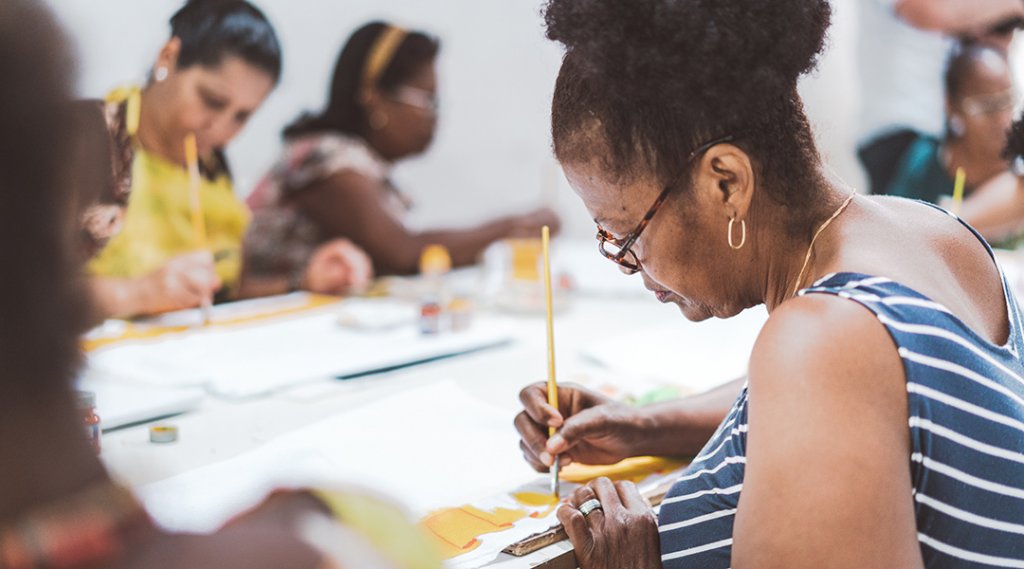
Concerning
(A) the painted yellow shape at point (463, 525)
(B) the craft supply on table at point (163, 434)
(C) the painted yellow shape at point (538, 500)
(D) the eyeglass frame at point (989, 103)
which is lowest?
(C) the painted yellow shape at point (538, 500)

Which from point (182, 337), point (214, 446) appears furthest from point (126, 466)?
point (182, 337)

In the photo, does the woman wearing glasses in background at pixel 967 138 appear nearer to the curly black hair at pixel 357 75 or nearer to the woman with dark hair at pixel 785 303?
the curly black hair at pixel 357 75

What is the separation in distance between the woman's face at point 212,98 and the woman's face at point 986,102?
7.73 feet

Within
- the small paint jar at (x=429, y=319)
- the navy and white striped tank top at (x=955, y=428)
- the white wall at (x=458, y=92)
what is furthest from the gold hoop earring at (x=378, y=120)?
the navy and white striped tank top at (x=955, y=428)

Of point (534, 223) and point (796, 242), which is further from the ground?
point (796, 242)

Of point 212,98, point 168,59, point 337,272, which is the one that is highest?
point 168,59

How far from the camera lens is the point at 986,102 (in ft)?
10.5

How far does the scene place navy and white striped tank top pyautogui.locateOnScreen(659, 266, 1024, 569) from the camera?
2.84 ft

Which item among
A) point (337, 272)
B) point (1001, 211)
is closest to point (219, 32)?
point (337, 272)

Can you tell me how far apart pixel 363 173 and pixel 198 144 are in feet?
1.86

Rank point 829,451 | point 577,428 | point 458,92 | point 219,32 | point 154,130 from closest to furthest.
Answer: point 829,451
point 577,428
point 219,32
point 154,130
point 458,92

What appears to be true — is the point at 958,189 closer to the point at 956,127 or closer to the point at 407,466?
the point at 956,127

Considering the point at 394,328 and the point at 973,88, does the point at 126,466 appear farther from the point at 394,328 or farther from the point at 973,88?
the point at 973,88

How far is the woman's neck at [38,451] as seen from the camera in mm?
552
